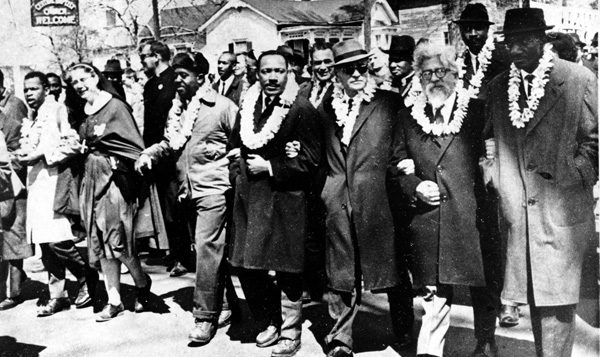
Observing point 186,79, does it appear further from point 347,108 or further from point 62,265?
point 62,265

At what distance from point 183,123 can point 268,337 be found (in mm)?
1739

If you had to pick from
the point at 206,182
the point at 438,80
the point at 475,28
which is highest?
the point at 475,28

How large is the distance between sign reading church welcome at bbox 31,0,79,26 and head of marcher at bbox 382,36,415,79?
2934 millimetres

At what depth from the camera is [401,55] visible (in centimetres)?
560

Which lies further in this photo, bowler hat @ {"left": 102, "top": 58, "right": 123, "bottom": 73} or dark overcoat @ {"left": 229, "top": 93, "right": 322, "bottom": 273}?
bowler hat @ {"left": 102, "top": 58, "right": 123, "bottom": 73}

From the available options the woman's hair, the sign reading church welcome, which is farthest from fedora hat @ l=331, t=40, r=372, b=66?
the sign reading church welcome

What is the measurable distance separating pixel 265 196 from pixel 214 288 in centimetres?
90

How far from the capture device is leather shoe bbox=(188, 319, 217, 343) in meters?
4.88

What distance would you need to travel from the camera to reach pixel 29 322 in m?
5.69

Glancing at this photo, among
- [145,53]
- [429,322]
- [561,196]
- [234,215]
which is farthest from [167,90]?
[561,196]

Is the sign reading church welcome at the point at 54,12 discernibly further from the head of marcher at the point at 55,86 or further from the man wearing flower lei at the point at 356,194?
the man wearing flower lei at the point at 356,194

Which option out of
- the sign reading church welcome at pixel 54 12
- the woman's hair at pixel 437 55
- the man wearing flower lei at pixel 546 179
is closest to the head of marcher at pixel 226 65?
the sign reading church welcome at pixel 54 12

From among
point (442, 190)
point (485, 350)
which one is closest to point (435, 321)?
point (485, 350)

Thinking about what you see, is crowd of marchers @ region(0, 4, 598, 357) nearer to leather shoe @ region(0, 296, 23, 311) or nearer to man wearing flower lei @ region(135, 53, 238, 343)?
man wearing flower lei @ region(135, 53, 238, 343)
